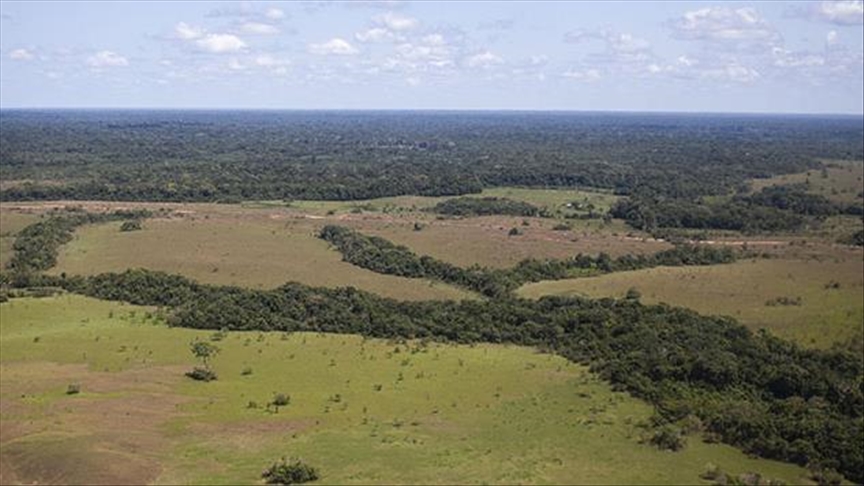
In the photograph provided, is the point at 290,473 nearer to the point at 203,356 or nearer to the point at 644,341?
the point at 203,356

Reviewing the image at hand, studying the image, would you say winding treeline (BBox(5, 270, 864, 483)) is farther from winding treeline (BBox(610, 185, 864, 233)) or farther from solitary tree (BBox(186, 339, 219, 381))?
winding treeline (BBox(610, 185, 864, 233))

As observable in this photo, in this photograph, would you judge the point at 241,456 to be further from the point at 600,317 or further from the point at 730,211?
the point at 730,211

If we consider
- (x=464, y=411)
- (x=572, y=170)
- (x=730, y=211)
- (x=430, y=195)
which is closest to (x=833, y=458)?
(x=464, y=411)

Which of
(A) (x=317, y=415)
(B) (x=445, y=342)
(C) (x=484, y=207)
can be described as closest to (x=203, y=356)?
(A) (x=317, y=415)

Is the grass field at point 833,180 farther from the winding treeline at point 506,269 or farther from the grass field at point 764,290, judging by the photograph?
the winding treeline at point 506,269

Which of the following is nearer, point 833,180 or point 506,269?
point 833,180

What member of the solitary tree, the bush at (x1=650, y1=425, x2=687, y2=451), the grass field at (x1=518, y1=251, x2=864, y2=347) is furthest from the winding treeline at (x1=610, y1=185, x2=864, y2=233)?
the solitary tree
